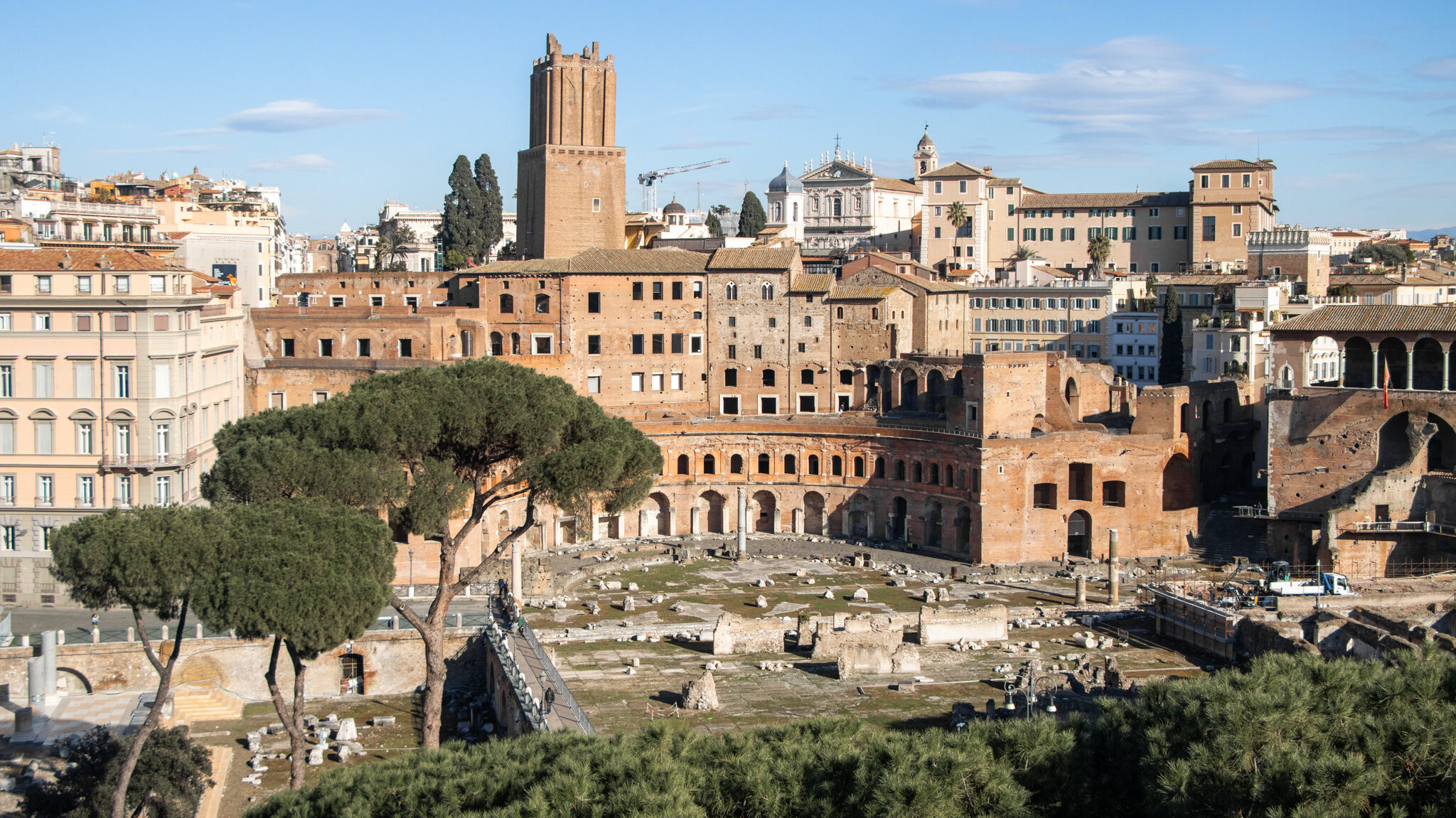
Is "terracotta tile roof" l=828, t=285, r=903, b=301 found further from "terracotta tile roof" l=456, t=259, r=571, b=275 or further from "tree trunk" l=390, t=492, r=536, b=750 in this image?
"tree trunk" l=390, t=492, r=536, b=750

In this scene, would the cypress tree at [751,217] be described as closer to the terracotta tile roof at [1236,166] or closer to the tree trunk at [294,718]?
the terracotta tile roof at [1236,166]

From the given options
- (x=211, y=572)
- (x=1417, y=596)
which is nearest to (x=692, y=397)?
(x=1417, y=596)

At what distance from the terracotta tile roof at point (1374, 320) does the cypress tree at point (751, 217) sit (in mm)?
37535

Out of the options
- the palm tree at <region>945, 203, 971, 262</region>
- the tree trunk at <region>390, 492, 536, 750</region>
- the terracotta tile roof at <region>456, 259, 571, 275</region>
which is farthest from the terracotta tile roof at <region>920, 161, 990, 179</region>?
Answer: the tree trunk at <region>390, 492, 536, 750</region>

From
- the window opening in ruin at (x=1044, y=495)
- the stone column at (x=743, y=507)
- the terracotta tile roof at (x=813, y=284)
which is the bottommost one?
the stone column at (x=743, y=507)

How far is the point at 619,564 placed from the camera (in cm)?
4631

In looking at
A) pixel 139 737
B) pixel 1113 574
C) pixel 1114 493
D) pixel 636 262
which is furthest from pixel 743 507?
pixel 139 737

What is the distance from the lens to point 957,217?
72.3m

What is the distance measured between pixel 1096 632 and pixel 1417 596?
7813mm

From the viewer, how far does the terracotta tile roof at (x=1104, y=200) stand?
231 feet

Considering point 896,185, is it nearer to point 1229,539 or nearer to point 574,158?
point 574,158

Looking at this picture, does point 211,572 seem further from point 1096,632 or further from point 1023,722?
point 1096,632

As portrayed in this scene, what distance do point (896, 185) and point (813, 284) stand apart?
27120mm

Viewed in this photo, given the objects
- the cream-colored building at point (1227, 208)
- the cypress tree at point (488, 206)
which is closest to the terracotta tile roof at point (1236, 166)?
the cream-colored building at point (1227, 208)
